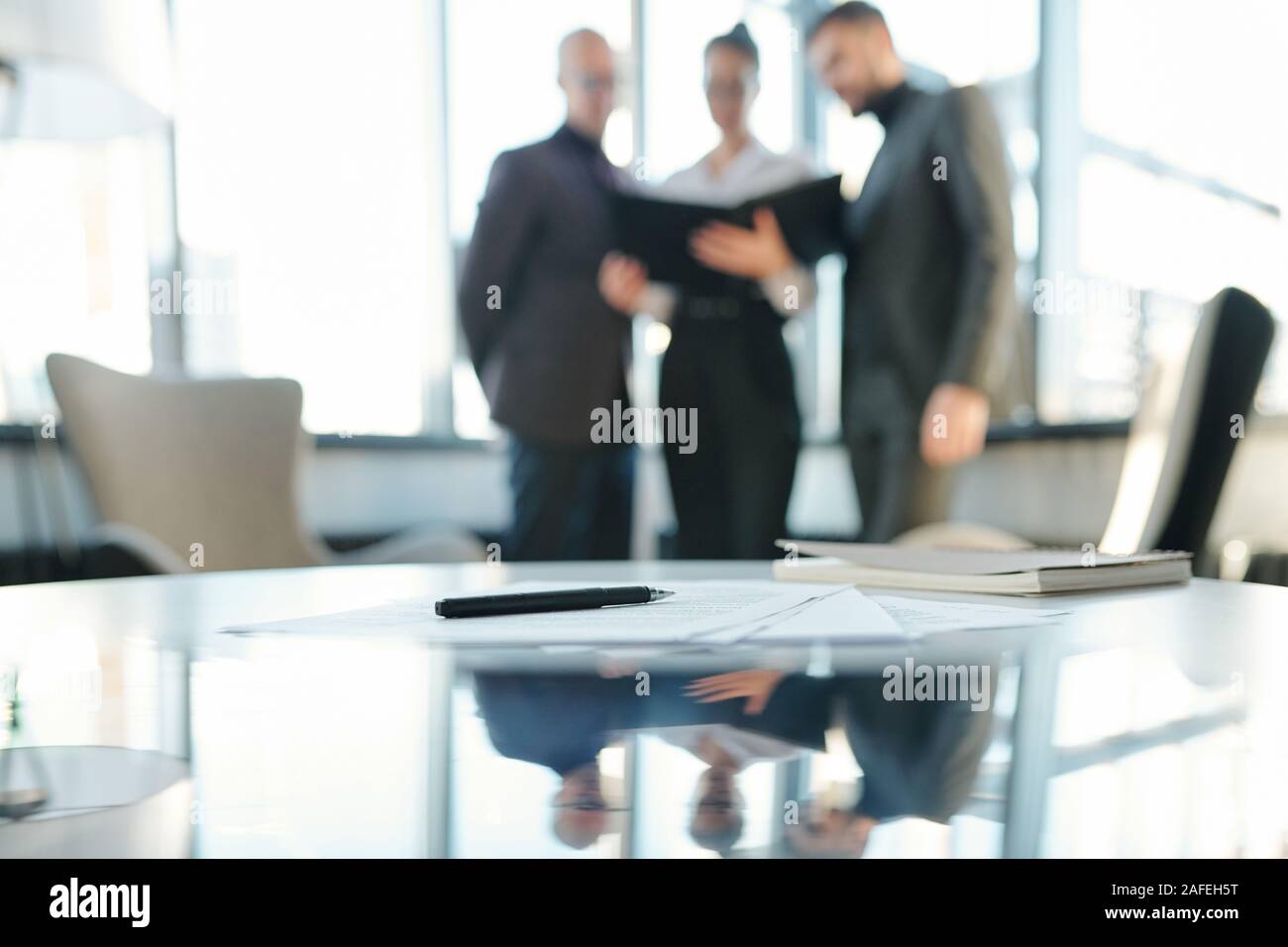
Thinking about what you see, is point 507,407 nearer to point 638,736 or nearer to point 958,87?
point 958,87

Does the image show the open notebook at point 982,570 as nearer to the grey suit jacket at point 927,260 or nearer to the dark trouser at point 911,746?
the dark trouser at point 911,746

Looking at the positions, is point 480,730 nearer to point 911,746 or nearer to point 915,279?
point 911,746

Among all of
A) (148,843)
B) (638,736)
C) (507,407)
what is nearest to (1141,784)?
(638,736)

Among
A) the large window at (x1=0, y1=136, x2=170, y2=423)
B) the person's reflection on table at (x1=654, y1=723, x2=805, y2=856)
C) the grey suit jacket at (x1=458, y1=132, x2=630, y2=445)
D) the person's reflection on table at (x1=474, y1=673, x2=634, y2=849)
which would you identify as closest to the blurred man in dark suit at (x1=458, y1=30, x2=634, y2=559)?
the grey suit jacket at (x1=458, y1=132, x2=630, y2=445)

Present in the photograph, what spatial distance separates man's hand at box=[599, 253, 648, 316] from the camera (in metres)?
2.19

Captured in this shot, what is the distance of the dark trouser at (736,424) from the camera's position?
208 cm

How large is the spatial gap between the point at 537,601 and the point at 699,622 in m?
0.12

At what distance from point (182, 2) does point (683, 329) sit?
2.01 meters

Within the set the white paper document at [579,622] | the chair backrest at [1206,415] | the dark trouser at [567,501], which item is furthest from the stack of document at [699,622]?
the dark trouser at [567,501]

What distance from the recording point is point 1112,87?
290 centimetres

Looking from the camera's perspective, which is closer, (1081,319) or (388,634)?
(388,634)

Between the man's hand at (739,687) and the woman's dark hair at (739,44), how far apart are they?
2.05 meters

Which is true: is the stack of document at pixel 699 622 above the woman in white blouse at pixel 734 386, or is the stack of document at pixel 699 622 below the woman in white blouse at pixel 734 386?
below

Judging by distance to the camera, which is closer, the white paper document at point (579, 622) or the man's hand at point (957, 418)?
the white paper document at point (579, 622)
